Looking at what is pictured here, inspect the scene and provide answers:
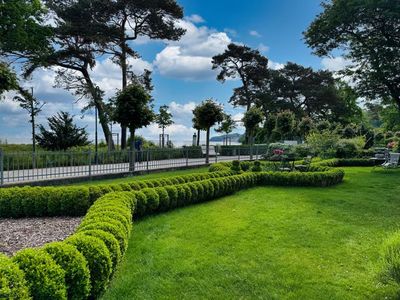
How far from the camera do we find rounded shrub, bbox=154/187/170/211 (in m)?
8.00

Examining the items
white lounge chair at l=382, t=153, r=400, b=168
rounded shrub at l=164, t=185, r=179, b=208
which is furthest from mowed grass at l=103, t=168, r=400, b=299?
white lounge chair at l=382, t=153, r=400, b=168

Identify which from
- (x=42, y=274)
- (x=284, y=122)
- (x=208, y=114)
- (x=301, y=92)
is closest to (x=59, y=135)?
(x=208, y=114)

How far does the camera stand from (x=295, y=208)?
856 cm

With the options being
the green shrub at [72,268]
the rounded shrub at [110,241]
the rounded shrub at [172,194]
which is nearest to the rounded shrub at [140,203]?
the rounded shrub at [172,194]

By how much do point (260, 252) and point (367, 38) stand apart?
20.6 m

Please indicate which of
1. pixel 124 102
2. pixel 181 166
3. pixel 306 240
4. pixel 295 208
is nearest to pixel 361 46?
pixel 181 166

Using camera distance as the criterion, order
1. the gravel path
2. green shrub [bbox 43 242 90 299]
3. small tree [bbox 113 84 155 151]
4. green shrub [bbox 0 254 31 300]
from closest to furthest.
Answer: green shrub [bbox 0 254 31 300], green shrub [bbox 43 242 90 299], the gravel path, small tree [bbox 113 84 155 151]

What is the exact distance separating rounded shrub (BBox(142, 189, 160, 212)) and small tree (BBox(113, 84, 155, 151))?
26.5 feet

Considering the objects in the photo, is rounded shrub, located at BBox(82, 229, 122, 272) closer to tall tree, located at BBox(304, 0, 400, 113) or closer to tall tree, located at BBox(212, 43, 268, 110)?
tall tree, located at BBox(304, 0, 400, 113)

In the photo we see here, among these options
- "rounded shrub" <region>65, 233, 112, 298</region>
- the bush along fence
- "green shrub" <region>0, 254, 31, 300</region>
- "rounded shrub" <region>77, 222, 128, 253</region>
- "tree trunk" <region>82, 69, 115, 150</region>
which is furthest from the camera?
"tree trunk" <region>82, 69, 115, 150</region>

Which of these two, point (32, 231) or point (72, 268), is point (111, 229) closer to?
point (72, 268)

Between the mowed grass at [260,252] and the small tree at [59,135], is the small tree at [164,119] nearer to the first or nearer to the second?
the small tree at [59,135]

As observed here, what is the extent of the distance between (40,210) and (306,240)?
5.27 m

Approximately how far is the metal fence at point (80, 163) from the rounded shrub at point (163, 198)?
569 cm
